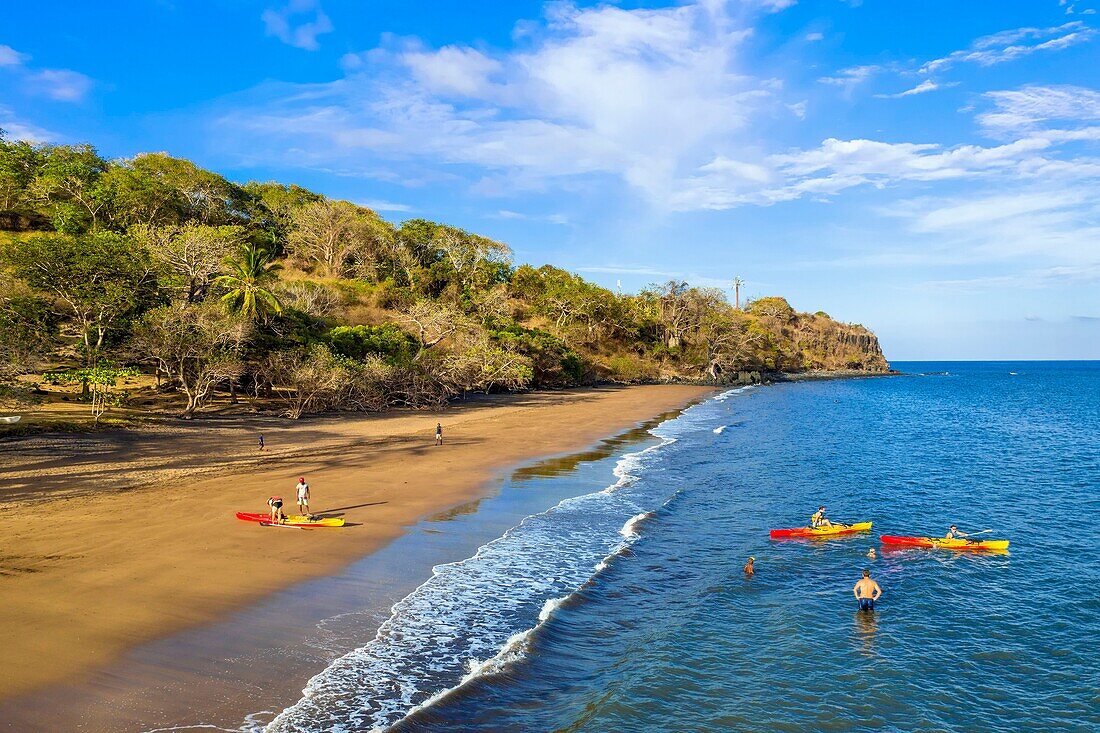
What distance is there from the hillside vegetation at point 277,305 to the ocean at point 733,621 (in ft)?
66.3

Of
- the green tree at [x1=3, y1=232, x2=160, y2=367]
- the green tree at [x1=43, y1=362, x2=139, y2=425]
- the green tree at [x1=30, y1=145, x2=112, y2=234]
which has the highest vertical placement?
the green tree at [x1=30, y1=145, x2=112, y2=234]

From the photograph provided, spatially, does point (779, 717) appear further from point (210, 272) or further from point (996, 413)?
point (996, 413)

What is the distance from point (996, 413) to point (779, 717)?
67932 mm

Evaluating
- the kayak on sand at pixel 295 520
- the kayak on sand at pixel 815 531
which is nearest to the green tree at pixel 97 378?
the kayak on sand at pixel 295 520

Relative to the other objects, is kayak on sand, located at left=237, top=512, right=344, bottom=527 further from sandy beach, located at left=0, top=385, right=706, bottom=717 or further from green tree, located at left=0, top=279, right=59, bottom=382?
green tree, located at left=0, top=279, right=59, bottom=382

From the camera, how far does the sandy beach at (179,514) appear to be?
10.7 meters

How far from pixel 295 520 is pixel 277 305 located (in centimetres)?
2642

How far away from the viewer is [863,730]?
30.6 ft

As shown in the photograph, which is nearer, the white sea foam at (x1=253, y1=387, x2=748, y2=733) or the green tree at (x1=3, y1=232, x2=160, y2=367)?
the white sea foam at (x1=253, y1=387, x2=748, y2=733)

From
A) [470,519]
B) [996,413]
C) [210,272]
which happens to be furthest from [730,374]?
[470,519]

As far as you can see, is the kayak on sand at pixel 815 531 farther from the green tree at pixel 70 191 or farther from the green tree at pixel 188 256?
the green tree at pixel 70 191

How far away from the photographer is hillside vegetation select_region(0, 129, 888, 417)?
30.4m

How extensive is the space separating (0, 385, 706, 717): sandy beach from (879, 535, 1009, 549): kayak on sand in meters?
13.8

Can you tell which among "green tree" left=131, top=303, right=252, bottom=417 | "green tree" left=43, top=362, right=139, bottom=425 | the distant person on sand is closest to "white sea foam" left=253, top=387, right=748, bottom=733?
the distant person on sand
